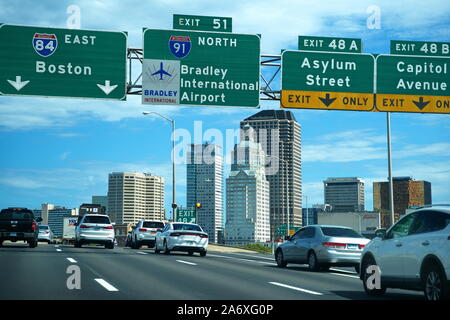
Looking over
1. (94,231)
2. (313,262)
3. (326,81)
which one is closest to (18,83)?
(94,231)

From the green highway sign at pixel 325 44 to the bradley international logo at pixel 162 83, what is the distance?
5.26 m

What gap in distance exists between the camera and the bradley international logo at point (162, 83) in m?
25.5

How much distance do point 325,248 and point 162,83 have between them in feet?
31.5

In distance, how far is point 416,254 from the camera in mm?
11250

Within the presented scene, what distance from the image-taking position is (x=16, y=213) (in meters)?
33.3

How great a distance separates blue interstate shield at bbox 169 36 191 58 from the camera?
84.2 feet

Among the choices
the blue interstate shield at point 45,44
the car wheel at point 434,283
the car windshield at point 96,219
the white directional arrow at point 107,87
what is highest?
the blue interstate shield at point 45,44

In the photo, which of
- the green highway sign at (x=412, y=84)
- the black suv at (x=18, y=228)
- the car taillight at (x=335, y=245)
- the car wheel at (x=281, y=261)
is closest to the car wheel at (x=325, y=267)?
the car taillight at (x=335, y=245)

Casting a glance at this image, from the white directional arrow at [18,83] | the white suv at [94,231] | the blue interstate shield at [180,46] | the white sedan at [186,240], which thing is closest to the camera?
the white directional arrow at [18,83]

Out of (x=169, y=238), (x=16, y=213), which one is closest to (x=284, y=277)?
(x=169, y=238)

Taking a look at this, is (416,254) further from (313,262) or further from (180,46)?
(180,46)

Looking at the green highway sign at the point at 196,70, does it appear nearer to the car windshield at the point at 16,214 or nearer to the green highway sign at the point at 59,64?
the green highway sign at the point at 59,64
